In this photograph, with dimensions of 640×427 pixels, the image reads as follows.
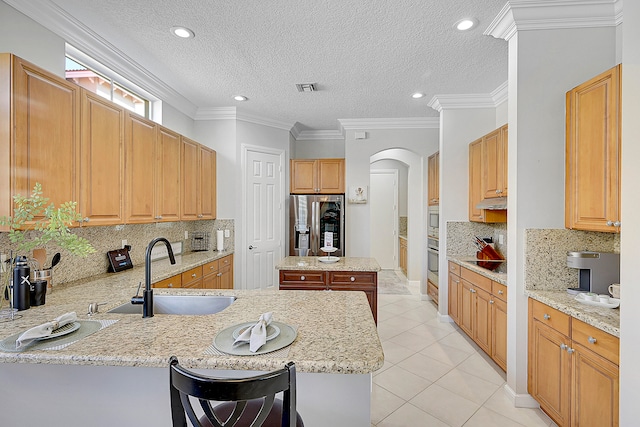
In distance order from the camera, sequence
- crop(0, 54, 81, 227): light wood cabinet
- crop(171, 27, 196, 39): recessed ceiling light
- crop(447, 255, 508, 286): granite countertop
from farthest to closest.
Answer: crop(447, 255, 508, 286): granite countertop, crop(171, 27, 196, 39): recessed ceiling light, crop(0, 54, 81, 227): light wood cabinet

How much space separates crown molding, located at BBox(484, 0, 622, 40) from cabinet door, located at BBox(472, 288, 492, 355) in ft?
7.22

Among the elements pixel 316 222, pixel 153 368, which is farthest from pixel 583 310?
pixel 316 222

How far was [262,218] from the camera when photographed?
497 cm

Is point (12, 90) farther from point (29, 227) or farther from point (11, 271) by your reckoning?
point (11, 271)

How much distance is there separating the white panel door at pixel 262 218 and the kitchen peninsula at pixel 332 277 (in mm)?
1768

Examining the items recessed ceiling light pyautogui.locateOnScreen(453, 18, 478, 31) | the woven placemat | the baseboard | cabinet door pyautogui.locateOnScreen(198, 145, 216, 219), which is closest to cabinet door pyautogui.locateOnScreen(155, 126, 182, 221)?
cabinet door pyautogui.locateOnScreen(198, 145, 216, 219)

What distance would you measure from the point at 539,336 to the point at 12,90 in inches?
140

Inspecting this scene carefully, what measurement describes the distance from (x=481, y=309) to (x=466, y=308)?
0.38m

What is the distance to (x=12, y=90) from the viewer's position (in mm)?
1750

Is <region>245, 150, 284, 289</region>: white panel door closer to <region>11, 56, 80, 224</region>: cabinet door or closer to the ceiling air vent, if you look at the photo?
the ceiling air vent

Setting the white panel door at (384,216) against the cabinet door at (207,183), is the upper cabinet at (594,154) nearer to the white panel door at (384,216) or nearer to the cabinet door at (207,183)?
the cabinet door at (207,183)

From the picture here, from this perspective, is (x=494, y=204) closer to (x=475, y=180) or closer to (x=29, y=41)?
(x=475, y=180)

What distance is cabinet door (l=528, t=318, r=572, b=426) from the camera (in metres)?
1.91

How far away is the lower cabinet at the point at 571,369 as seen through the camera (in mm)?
1609
